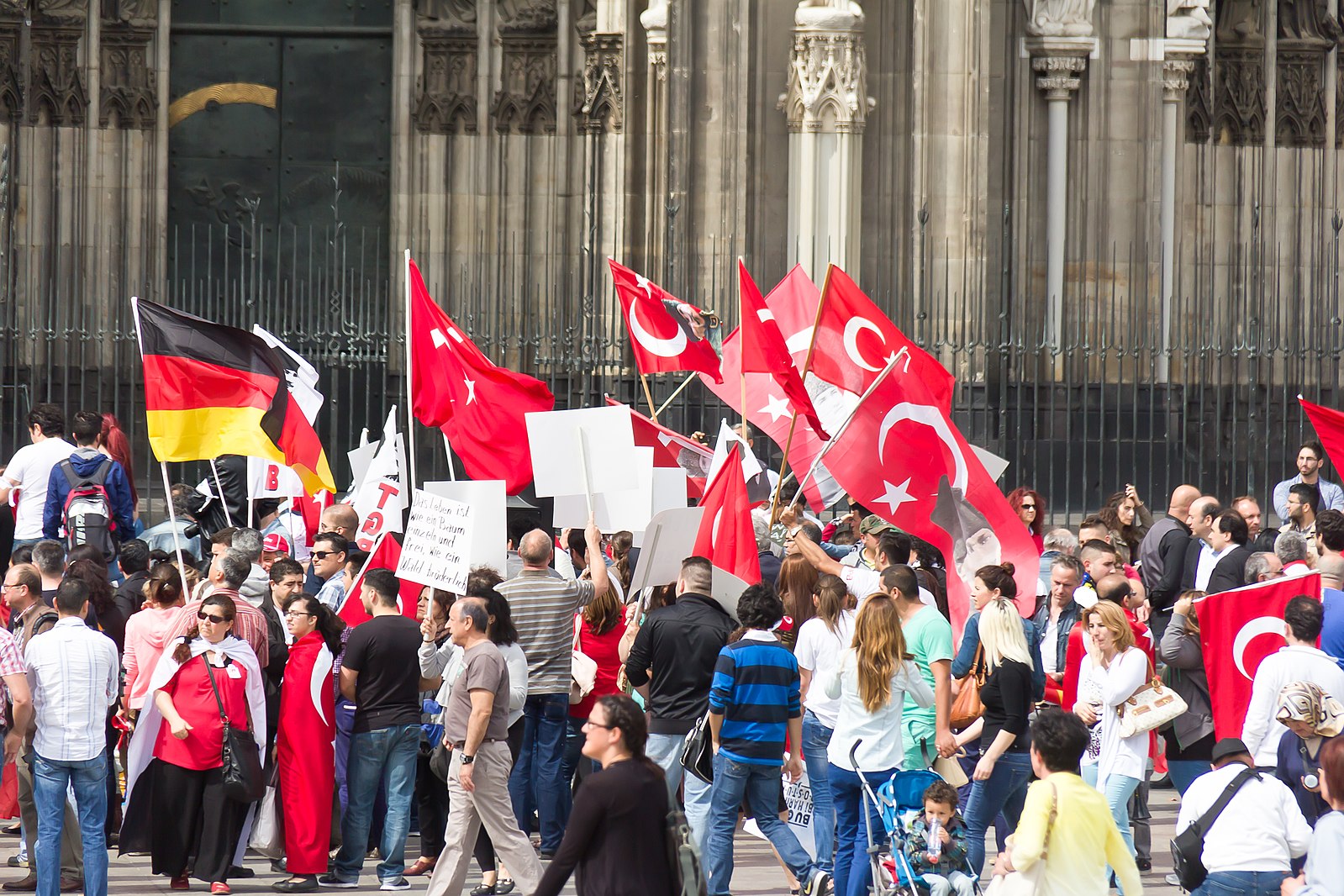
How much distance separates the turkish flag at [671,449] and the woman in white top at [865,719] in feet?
11.7

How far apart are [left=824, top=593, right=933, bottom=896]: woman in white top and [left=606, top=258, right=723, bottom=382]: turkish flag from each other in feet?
14.5

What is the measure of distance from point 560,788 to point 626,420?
6.17 ft

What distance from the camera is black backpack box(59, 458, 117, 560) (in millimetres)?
12969

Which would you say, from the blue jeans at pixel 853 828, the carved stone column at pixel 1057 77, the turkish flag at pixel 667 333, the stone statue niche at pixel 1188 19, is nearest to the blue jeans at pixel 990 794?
the blue jeans at pixel 853 828

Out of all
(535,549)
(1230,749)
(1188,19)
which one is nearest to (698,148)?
(1188,19)

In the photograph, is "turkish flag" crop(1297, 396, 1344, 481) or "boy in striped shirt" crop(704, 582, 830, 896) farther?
"turkish flag" crop(1297, 396, 1344, 481)

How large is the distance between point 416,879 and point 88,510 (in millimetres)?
3962

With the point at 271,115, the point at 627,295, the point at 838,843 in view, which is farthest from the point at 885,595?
the point at 271,115

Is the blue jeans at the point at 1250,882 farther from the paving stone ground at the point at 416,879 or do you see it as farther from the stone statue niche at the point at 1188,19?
the stone statue niche at the point at 1188,19

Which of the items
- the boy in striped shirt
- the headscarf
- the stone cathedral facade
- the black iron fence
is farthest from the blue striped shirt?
the stone cathedral facade

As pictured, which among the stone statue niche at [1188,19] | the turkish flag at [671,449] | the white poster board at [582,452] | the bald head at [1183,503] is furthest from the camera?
the stone statue niche at [1188,19]

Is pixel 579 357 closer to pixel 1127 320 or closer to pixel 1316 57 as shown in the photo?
pixel 1127 320

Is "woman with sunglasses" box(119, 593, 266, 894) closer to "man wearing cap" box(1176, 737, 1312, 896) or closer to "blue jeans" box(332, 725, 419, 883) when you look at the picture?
"blue jeans" box(332, 725, 419, 883)

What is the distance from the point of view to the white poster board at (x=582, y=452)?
10.7 metres
